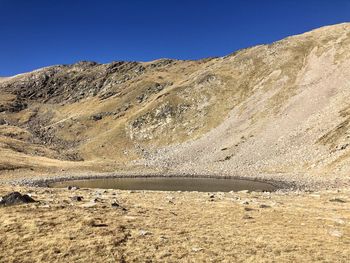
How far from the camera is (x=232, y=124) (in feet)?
366

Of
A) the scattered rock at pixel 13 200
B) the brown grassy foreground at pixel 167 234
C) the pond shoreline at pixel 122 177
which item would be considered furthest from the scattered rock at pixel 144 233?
the pond shoreline at pixel 122 177

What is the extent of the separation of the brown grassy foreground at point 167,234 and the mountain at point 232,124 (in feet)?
124

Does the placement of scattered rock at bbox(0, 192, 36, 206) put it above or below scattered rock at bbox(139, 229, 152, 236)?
above

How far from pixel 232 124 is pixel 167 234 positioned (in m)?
92.3

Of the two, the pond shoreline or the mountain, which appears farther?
the mountain

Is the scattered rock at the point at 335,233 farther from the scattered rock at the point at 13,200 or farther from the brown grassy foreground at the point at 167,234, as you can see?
the scattered rock at the point at 13,200

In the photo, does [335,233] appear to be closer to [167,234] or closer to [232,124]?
[167,234]

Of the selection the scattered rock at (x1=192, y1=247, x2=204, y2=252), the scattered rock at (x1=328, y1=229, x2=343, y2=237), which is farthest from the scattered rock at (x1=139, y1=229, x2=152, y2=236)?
the scattered rock at (x1=328, y1=229, x2=343, y2=237)

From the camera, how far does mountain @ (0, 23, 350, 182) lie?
3196 inches

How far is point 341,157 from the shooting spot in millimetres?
64938

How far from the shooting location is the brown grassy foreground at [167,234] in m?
18.0

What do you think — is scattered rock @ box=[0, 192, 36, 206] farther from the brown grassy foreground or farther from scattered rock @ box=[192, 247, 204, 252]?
scattered rock @ box=[192, 247, 204, 252]

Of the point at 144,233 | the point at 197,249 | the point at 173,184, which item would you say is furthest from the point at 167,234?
the point at 173,184

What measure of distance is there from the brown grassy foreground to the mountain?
124 feet
